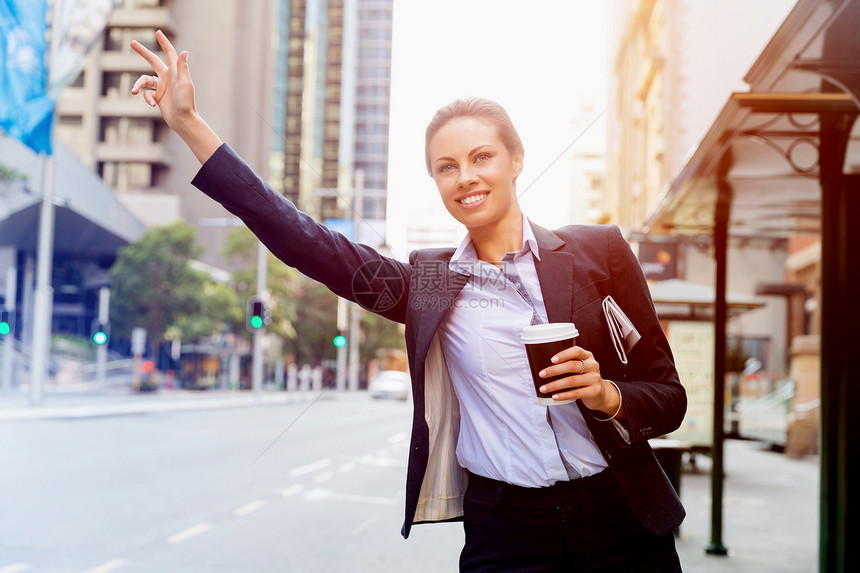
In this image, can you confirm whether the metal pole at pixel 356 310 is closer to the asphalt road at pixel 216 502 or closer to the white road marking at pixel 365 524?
the asphalt road at pixel 216 502

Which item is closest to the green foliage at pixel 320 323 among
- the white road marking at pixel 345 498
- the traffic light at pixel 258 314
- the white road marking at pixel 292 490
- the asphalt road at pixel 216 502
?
the asphalt road at pixel 216 502

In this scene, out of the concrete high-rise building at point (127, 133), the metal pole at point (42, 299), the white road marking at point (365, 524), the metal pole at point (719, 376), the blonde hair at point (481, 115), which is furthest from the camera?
the concrete high-rise building at point (127, 133)

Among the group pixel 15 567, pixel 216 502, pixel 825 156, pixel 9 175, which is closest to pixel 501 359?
pixel 825 156

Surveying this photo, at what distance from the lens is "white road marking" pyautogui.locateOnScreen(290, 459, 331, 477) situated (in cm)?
1041

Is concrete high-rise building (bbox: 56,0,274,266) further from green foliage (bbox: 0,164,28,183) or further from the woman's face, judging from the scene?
the woman's face

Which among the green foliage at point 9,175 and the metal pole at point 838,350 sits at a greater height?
the green foliage at point 9,175

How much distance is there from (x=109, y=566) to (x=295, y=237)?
4.52m

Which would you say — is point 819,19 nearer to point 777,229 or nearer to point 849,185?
point 849,185

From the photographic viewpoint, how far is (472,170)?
191cm

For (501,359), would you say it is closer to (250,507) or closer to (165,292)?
(250,507)

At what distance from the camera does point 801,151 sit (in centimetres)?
647

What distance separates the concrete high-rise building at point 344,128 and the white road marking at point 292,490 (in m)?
5.27

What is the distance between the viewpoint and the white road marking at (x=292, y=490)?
8836 mm

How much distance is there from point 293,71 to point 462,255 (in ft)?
10.5
